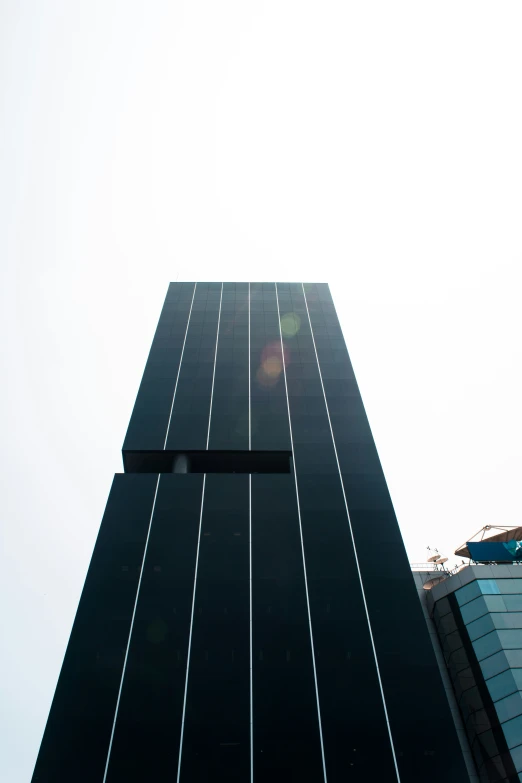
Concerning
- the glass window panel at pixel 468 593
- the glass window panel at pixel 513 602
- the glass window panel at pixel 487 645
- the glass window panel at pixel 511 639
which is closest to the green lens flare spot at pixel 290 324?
the glass window panel at pixel 468 593

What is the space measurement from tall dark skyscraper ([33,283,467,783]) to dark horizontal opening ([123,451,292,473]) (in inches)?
6.0

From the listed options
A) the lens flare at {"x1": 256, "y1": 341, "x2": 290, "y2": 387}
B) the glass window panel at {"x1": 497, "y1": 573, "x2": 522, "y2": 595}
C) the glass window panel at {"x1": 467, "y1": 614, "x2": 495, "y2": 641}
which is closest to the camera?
the glass window panel at {"x1": 467, "y1": 614, "x2": 495, "y2": 641}

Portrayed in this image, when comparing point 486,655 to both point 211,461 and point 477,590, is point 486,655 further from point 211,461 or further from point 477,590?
point 211,461

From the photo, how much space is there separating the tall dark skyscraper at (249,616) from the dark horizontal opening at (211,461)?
0.15 m

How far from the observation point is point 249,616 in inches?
1147

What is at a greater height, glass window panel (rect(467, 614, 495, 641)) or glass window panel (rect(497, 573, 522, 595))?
glass window panel (rect(497, 573, 522, 595))

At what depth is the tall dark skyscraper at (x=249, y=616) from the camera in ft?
79.8

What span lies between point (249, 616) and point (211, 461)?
1429 cm

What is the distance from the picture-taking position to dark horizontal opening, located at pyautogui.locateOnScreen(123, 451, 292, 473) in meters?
40.1

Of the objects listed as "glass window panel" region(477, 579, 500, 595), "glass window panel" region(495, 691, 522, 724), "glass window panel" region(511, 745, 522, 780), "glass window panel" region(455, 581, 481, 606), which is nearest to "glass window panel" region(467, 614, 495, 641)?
"glass window panel" region(455, 581, 481, 606)

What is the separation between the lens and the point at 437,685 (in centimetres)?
2694

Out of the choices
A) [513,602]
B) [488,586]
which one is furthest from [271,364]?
[513,602]

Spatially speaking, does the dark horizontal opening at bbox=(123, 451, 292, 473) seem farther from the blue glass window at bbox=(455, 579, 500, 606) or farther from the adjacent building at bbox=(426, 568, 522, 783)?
the adjacent building at bbox=(426, 568, 522, 783)

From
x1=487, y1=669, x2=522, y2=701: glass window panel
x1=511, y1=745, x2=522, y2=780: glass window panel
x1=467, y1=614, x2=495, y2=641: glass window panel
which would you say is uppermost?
x1=467, y1=614, x2=495, y2=641: glass window panel
